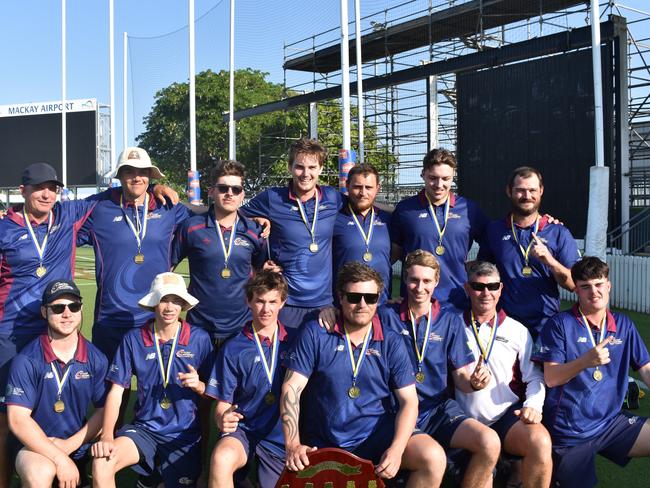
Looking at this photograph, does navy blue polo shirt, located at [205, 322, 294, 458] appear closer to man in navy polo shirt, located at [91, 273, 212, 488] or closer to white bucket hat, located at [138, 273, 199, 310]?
man in navy polo shirt, located at [91, 273, 212, 488]

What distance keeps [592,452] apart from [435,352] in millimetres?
1089

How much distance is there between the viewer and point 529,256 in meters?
4.86

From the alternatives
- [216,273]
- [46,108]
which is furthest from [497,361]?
[46,108]

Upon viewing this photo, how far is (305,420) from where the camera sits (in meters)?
4.09

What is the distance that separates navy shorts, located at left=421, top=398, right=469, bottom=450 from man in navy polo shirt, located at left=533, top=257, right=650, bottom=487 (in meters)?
0.57

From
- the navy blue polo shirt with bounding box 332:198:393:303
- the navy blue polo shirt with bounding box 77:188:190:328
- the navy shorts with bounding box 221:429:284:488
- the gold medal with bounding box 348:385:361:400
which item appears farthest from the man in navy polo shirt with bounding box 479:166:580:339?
the navy blue polo shirt with bounding box 77:188:190:328

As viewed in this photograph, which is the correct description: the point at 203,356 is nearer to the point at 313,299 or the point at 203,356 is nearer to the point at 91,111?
the point at 313,299

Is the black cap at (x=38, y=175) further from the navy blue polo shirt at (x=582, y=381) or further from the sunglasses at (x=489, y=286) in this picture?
the navy blue polo shirt at (x=582, y=381)

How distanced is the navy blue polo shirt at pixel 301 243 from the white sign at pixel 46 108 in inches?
1278

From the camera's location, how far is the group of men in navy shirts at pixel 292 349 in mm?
3936

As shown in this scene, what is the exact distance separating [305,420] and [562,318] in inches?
68.2

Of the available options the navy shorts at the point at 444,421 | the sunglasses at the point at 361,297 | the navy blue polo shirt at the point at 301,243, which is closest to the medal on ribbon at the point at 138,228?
the navy blue polo shirt at the point at 301,243

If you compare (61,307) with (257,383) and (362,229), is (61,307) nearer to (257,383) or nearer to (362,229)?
(257,383)

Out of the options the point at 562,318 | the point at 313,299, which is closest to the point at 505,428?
the point at 562,318
